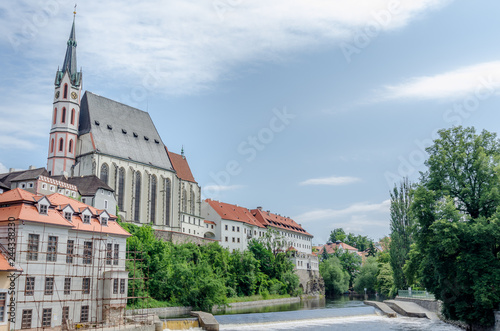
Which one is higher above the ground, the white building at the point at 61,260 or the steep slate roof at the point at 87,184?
the steep slate roof at the point at 87,184

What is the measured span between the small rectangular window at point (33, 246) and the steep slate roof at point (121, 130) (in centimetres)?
3994

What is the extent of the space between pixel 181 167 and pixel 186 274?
39.9m

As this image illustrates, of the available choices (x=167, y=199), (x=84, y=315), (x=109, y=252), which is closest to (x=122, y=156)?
(x=167, y=199)

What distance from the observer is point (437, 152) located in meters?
37.4

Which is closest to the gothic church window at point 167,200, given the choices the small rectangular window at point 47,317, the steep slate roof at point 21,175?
the steep slate roof at point 21,175

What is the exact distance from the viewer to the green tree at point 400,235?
61.8 metres

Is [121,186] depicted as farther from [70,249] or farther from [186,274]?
[70,249]

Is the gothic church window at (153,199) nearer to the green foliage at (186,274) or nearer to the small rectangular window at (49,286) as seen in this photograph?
→ the green foliage at (186,274)

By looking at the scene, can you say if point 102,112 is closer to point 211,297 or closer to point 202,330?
point 211,297

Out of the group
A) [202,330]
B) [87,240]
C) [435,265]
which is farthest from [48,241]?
[435,265]

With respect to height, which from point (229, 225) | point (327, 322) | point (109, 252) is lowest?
point (327, 322)

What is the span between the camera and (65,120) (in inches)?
2682

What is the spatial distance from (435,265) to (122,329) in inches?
852

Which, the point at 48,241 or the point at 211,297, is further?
the point at 211,297
